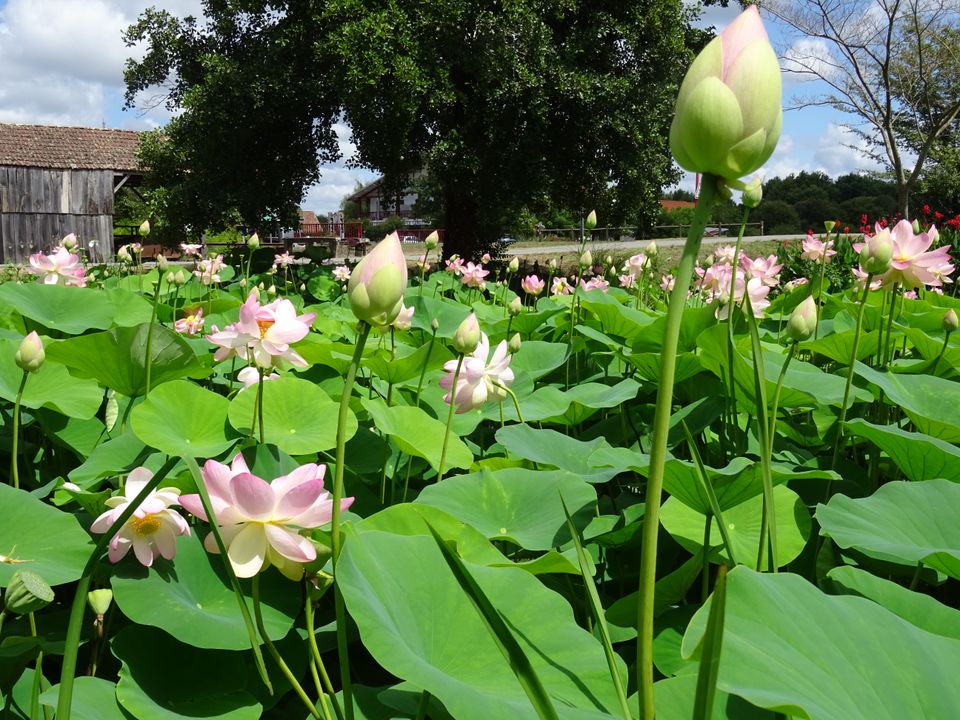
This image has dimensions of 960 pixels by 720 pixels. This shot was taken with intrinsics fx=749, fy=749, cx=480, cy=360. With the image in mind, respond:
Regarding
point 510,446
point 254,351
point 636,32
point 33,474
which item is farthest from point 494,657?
point 636,32

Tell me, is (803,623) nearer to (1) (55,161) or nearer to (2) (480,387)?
(2) (480,387)

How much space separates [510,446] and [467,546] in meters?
0.22

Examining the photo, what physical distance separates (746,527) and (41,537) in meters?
0.70

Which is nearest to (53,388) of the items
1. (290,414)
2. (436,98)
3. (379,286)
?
(290,414)

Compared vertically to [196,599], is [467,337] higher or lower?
higher

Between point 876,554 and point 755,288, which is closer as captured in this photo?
point 876,554

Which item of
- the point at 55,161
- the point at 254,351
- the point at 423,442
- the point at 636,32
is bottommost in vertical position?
the point at 423,442

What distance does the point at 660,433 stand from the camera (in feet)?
1.15

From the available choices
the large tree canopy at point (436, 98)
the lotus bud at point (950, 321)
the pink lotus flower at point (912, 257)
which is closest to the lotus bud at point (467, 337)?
the pink lotus flower at point (912, 257)

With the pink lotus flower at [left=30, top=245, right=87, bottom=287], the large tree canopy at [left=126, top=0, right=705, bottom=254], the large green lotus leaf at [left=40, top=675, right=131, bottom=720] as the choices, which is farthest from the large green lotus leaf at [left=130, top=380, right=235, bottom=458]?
the large tree canopy at [left=126, top=0, right=705, bottom=254]

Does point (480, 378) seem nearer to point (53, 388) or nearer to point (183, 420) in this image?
point (183, 420)

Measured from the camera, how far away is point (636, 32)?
862 cm

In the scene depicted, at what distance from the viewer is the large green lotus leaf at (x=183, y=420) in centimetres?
83

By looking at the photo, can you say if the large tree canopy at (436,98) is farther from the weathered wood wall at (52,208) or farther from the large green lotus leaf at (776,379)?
the large green lotus leaf at (776,379)
